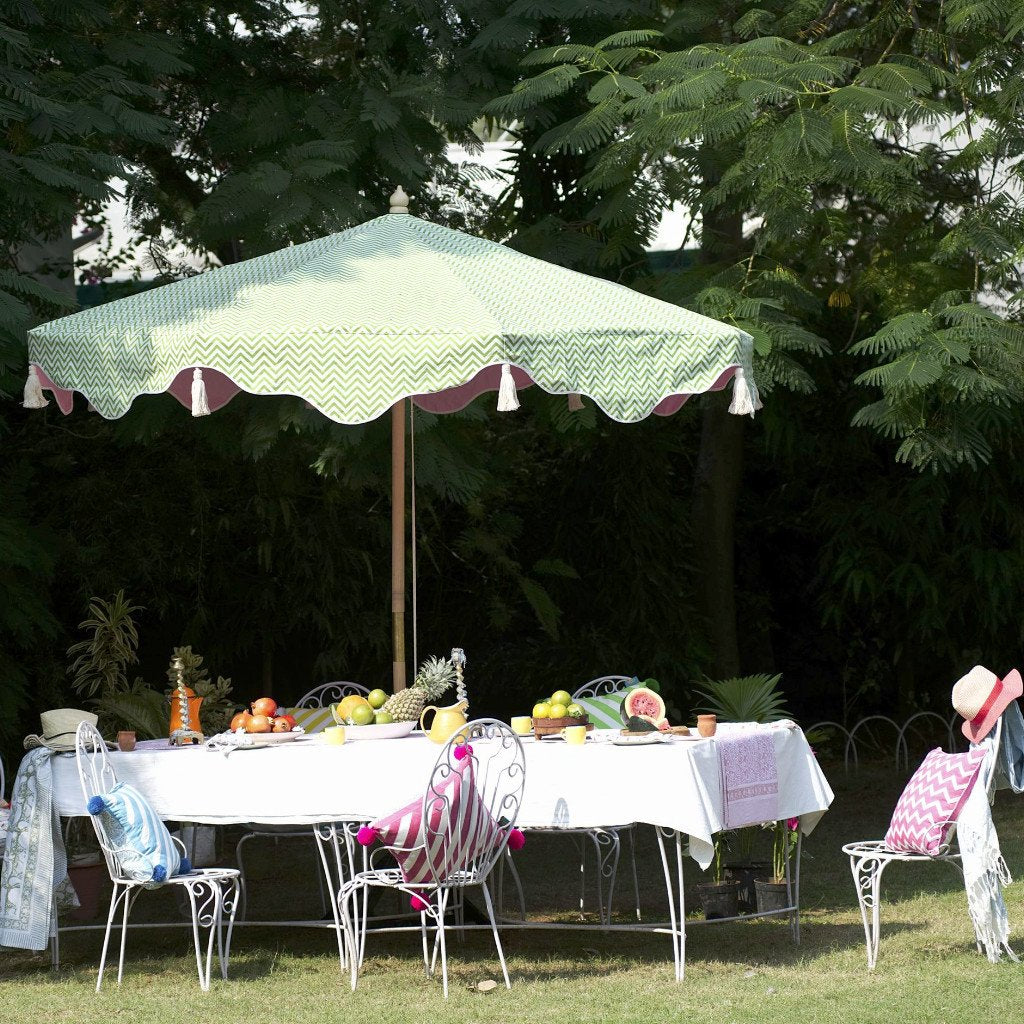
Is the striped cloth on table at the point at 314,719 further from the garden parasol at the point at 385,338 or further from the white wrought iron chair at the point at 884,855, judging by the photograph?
the white wrought iron chair at the point at 884,855

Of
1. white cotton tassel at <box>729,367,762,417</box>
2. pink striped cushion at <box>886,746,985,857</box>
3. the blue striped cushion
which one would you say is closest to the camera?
the blue striped cushion

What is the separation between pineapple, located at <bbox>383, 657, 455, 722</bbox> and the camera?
5605 mm

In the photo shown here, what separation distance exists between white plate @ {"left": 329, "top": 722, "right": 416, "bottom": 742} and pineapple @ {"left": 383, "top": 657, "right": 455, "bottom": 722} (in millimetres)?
84

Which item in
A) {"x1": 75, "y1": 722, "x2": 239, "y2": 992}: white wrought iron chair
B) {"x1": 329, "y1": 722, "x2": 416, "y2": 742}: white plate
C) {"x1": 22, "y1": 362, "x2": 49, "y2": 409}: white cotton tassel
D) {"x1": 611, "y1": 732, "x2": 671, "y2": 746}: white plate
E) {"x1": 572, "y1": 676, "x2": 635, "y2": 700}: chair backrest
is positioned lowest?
{"x1": 75, "y1": 722, "x2": 239, "y2": 992}: white wrought iron chair

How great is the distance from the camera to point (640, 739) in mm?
5242

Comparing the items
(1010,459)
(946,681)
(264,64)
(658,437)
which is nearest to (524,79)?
(264,64)

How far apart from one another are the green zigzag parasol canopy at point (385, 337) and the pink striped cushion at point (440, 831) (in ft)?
4.07

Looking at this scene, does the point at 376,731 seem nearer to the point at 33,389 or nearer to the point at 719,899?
the point at 719,899

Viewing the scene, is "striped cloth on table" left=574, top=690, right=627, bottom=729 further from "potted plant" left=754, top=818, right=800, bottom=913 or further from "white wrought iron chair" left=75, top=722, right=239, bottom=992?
"white wrought iron chair" left=75, top=722, right=239, bottom=992

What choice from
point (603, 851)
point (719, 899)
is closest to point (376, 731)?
point (719, 899)

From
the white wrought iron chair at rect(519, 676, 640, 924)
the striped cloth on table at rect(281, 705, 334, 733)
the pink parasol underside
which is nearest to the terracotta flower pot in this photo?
the striped cloth on table at rect(281, 705, 334, 733)

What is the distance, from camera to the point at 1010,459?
386 inches

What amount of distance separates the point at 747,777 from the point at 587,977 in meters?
0.87

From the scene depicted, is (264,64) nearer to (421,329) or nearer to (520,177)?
(520,177)
